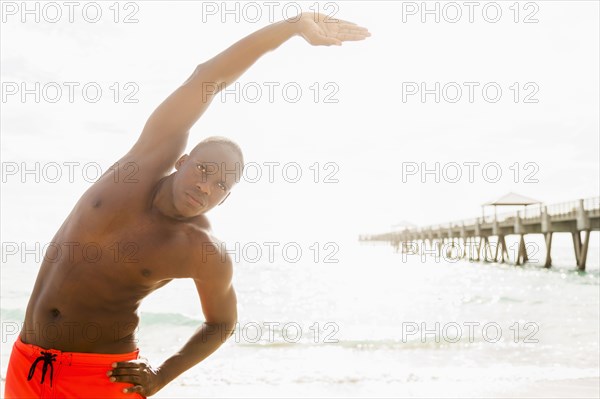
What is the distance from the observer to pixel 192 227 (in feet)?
7.98

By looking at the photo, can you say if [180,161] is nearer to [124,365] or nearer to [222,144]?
[222,144]

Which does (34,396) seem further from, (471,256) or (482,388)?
(471,256)

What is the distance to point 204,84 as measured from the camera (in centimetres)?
253

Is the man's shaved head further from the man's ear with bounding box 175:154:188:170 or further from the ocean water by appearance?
the ocean water

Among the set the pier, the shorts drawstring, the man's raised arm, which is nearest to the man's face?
the man's raised arm

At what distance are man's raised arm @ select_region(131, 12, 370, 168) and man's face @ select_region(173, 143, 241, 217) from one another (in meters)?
0.15

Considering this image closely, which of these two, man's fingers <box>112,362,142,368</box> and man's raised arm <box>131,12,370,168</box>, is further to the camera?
Result: man's raised arm <box>131,12,370,168</box>

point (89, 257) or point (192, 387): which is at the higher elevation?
point (89, 257)

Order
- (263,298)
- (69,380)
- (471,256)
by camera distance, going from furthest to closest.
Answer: (471,256) < (263,298) < (69,380)

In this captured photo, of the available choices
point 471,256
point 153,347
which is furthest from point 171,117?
point 471,256

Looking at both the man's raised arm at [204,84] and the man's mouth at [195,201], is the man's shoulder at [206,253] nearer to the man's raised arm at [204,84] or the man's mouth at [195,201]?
the man's mouth at [195,201]

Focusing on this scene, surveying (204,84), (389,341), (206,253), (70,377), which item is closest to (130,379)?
(70,377)

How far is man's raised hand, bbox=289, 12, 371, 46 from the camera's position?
8.60 ft

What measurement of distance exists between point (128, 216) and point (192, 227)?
0.81ft
